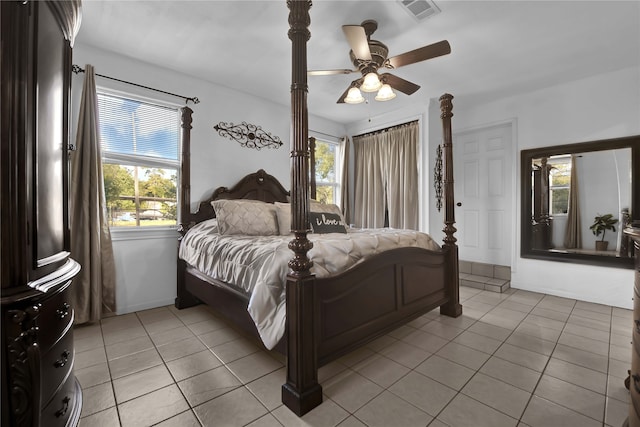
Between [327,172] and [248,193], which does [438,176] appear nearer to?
[327,172]

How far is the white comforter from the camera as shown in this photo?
1.65 meters

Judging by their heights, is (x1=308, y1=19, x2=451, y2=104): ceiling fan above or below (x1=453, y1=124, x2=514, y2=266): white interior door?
above

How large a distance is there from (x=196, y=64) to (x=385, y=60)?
78.7 inches

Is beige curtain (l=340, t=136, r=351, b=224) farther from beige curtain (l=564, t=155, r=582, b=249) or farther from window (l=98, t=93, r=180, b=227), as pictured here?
beige curtain (l=564, t=155, r=582, b=249)

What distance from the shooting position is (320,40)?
8.27ft

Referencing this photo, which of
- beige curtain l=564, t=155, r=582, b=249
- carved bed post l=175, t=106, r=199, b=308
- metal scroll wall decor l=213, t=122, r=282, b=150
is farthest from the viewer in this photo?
metal scroll wall decor l=213, t=122, r=282, b=150

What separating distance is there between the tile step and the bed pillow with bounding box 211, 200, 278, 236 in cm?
274

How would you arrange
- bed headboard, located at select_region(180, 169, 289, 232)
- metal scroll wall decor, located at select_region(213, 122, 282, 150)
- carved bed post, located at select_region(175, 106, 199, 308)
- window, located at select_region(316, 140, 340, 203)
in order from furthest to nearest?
1. window, located at select_region(316, 140, 340, 203)
2. metal scroll wall decor, located at select_region(213, 122, 282, 150)
3. bed headboard, located at select_region(180, 169, 289, 232)
4. carved bed post, located at select_region(175, 106, 199, 308)

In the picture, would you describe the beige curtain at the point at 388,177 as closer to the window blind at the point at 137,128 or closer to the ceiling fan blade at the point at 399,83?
the ceiling fan blade at the point at 399,83

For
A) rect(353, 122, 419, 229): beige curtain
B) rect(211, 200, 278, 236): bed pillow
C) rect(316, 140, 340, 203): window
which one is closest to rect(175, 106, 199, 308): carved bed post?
rect(211, 200, 278, 236): bed pillow

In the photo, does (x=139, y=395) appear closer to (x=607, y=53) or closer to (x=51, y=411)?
(x=51, y=411)

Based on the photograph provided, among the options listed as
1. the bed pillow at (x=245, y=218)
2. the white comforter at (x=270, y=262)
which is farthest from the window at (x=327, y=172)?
the white comforter at (x=270, y=262)

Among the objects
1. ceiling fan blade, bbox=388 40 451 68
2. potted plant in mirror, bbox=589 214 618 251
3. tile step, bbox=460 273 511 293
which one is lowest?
tile step, bbox=460 273 511 293

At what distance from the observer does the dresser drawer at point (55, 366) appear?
0.92 m
